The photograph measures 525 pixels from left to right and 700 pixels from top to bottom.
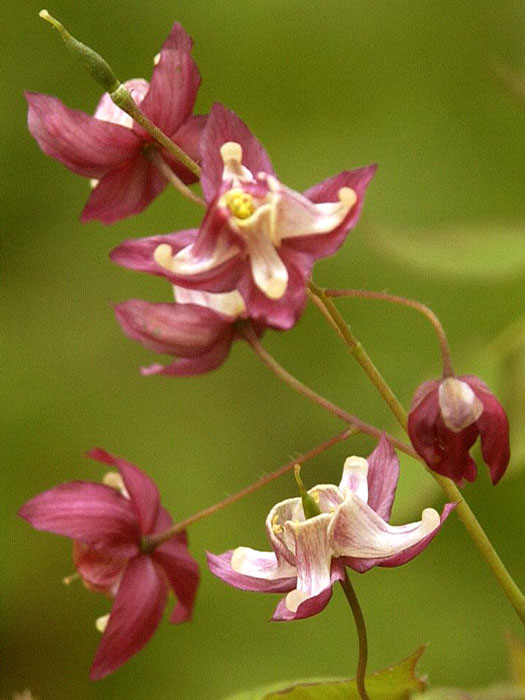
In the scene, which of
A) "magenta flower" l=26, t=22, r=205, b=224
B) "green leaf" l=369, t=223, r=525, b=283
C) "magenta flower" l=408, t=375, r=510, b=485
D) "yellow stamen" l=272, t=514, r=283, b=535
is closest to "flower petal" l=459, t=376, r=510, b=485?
"magenta flower" l=408, t=375, r=510, b=485

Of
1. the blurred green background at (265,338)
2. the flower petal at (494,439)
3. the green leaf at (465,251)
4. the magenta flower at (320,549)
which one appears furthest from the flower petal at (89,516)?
the blurred green background at (265,338)

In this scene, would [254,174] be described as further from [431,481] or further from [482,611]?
[482,611]

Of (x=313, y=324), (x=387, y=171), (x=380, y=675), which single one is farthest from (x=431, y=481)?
(x=387, y=171)

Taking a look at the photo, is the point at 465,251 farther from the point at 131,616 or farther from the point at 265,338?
the point at 265,338

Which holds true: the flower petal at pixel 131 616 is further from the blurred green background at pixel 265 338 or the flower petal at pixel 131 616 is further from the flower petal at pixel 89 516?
the blurred green background at pixel 265 338

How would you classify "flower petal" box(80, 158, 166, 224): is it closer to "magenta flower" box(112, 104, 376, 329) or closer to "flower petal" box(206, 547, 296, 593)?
"magenta flower" box(112, 104, 376, 329)

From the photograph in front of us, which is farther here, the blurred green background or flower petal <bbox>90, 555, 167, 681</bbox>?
the blurred green background

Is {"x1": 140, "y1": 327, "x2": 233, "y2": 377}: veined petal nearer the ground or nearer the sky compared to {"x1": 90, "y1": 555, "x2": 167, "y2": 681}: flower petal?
nearer the sky
